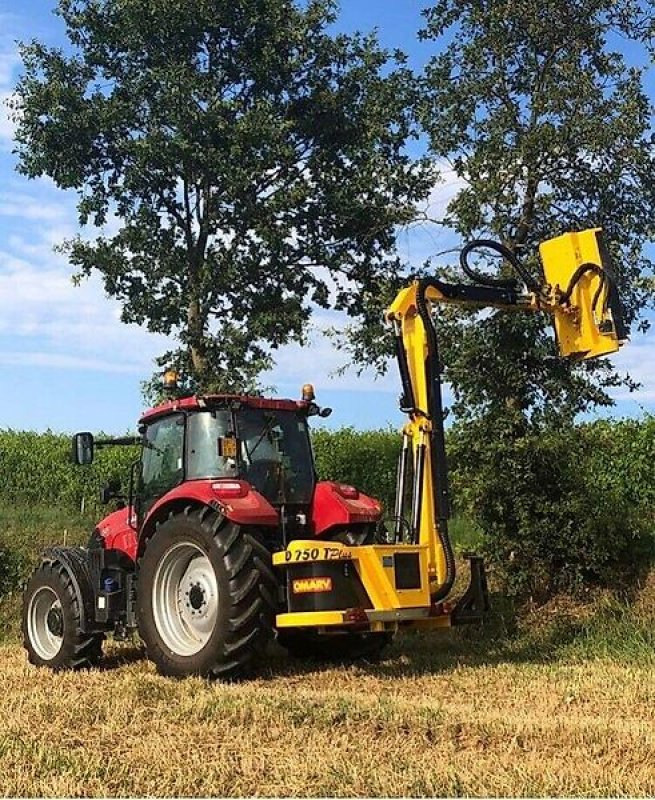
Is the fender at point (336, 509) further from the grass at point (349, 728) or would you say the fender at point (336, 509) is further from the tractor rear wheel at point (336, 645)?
the grass at point (349, 728)

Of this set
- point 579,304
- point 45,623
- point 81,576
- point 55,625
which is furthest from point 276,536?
point 579,304

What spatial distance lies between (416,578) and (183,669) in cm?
189

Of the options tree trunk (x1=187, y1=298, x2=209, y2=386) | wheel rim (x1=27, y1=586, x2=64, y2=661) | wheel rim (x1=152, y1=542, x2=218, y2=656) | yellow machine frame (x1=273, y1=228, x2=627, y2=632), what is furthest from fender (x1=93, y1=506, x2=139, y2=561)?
tree trunk (x1=187, y1=298, x2=209, y2=386)

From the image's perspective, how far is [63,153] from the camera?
55.9 ft

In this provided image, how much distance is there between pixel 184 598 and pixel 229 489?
0.96 metres

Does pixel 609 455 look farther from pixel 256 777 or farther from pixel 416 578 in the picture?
pixel 256 777

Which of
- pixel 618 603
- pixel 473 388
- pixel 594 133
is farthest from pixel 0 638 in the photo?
pixel 594 133

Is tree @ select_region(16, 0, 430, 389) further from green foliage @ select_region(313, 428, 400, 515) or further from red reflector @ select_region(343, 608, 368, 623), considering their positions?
red reflector @ select_region(343, 608, 368, 623)

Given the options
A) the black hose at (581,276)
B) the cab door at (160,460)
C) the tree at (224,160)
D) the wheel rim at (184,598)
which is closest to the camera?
the wheel rim at (184,598)

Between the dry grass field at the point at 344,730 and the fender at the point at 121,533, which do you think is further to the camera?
the fender at the point at 121,533

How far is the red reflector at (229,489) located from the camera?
8.02 m

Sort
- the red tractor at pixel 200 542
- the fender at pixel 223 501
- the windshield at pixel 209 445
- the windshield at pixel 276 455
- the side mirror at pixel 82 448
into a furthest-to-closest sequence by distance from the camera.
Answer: the side mirror at pixel 82 448
the windshield at pixel 276 455
the windshield at pixel 209 445
the fender at pixel 223 501
the red tractor at pixel 200 542

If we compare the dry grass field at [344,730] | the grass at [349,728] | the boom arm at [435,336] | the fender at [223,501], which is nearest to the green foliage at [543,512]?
the grass at [349,728]

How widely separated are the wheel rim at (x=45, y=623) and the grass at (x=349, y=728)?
1.16 ft
